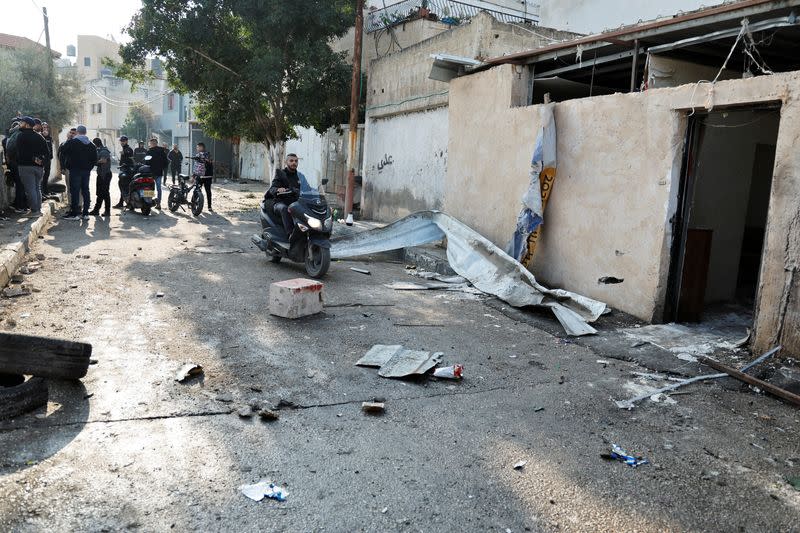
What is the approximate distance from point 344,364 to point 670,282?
382 cm

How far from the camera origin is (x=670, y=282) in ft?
22.0

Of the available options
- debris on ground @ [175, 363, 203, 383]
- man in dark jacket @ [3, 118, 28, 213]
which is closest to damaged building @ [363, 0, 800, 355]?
debris on ground @ [175, 363, 203, 383]

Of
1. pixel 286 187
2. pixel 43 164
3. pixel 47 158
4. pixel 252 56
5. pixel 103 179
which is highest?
pixel 252 56

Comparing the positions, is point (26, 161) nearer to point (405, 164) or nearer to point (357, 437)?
point (405, 164)

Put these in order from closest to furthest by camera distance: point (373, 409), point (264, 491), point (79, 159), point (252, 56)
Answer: point (264, 491), point (373, 409), point (79, 159), point (252, 56)

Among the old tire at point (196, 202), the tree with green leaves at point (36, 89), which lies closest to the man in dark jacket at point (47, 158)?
the old tire at point (196, 202)

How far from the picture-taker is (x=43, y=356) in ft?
12.6

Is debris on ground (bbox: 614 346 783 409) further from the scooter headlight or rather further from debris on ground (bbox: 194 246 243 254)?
debris on ground (bbox: 194 246 243 254)

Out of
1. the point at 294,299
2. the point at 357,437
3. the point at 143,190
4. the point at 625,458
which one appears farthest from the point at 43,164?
the point at 625,458

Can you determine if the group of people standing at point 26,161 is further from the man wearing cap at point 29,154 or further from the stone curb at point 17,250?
the stone curb at point 17,250

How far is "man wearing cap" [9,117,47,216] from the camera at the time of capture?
11266 mm

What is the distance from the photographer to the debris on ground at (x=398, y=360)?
4789 millimetres

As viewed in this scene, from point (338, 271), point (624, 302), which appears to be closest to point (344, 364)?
point (624, 302)

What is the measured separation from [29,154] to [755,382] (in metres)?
11.9
